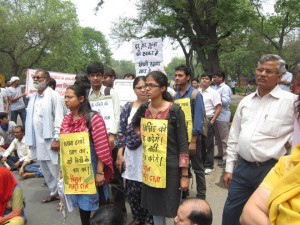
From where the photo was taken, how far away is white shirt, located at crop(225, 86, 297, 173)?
7.91 ft

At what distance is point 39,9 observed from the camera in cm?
2792

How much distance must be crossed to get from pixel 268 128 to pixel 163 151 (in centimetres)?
87

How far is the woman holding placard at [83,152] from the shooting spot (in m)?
2.87

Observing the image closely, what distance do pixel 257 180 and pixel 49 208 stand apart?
2969mm

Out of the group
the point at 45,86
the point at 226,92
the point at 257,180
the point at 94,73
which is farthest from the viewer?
the point at 226,92

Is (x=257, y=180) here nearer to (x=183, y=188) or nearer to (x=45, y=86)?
(x=183, y=188)

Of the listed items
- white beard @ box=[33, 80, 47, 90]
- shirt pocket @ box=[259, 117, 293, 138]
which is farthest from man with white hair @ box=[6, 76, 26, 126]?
shirt pocket @ box=[259, 117, 293, 138]

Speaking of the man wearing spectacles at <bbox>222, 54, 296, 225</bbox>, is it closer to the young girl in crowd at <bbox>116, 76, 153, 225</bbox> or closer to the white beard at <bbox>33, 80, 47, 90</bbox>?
the young girl in crowd at <bbox>116, 76, 153, 225</bbox>

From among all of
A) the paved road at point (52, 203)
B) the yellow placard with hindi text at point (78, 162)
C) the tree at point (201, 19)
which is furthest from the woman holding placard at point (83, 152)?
the tree at point (201, 19)

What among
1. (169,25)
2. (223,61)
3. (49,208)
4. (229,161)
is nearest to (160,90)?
(229,161)

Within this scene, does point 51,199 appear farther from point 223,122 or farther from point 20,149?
point 223,122

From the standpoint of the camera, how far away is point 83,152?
9.37 ft

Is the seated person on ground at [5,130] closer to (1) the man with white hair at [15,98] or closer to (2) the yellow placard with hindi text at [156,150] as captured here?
(1) the man with white hair at [15,98]

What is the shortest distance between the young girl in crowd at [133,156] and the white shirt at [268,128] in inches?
45.3
